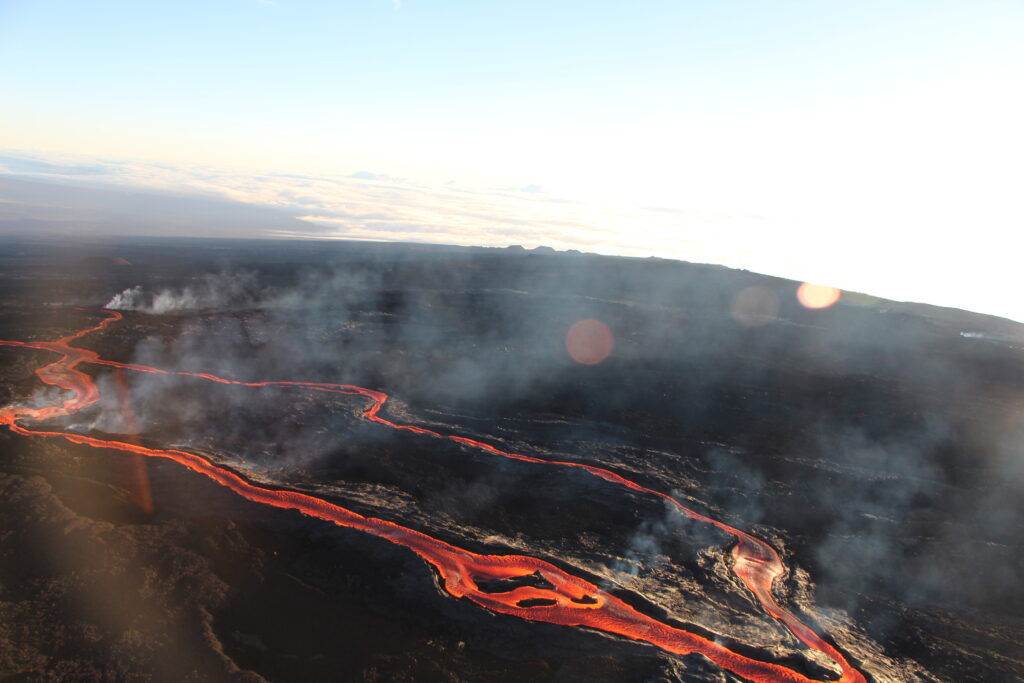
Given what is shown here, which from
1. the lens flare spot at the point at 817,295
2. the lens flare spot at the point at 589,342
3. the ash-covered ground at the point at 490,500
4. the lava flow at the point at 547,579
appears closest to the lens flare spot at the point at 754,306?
the lens flare spot at the point at 817,295

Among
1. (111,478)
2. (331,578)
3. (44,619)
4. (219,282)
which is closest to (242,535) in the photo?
(331,578)

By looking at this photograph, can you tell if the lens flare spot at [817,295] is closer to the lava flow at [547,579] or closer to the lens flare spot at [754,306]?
the lens flare spot at [754,306]

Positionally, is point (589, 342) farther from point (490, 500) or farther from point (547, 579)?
point (547, 579)

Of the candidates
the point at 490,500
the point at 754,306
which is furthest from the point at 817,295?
the point at 490,500

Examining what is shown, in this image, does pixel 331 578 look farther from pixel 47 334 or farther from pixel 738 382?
pixel 47 334

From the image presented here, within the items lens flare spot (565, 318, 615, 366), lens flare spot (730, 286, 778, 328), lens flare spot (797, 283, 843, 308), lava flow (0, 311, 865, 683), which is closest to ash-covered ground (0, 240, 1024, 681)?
lava flow (0, 311, 865, 683)
